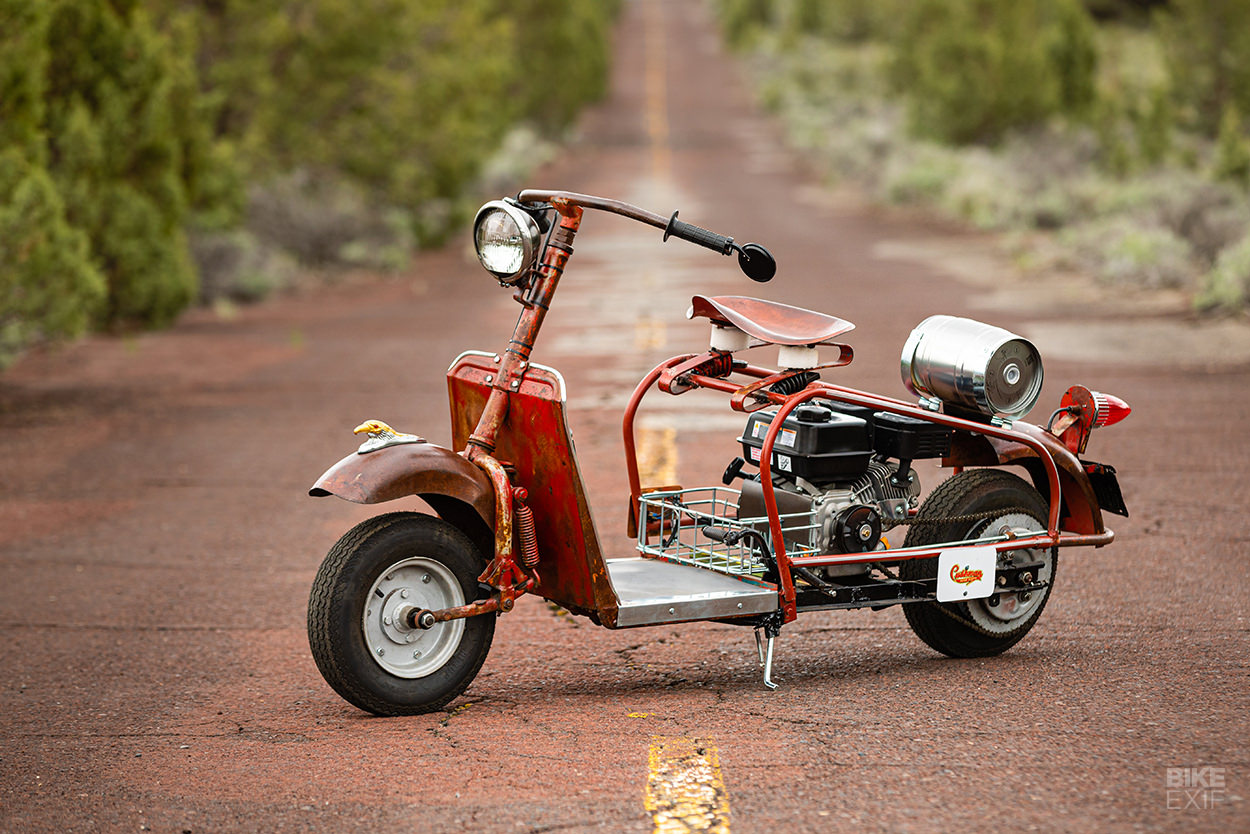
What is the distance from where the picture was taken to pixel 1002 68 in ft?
107

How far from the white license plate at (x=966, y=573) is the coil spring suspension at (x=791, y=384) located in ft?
2.73

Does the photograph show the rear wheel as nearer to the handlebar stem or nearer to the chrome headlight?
the handlebar stem

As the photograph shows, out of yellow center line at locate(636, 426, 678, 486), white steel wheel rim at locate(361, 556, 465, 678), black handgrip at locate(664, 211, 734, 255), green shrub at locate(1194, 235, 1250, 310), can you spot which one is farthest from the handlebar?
→ green shrub at locate(1194, 235, 1250, 310)

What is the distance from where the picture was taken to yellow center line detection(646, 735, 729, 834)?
425 cm

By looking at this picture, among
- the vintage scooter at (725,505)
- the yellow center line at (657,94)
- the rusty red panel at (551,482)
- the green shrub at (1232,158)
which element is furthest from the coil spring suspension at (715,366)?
the yellow center line at (657,94)

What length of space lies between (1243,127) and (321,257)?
53.0 ft

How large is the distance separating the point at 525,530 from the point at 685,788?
4.18 ft

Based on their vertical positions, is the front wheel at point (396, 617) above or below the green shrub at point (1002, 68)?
below

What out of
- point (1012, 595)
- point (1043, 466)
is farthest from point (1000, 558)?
point (1043, 466)

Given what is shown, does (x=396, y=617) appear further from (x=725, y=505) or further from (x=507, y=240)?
(x=725, y=505)

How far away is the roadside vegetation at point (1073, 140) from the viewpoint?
66.8 ft

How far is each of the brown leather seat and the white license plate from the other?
961mm

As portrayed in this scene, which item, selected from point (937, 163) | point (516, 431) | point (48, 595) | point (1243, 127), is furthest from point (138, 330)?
point (937, 163)

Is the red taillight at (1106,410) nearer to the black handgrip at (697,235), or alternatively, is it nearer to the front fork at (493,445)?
the black handgrip at (697,235)
